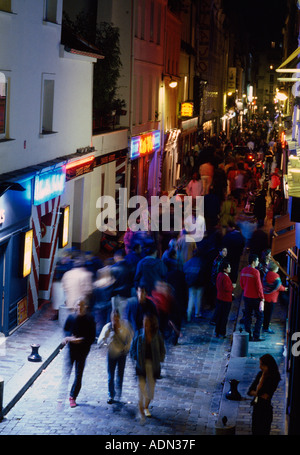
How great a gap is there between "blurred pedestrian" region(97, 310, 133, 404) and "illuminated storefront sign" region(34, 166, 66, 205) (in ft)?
16.7

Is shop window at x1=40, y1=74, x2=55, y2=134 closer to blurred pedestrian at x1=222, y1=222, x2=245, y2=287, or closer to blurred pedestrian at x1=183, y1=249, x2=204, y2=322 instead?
blurred pedestrian at x1=183, y1=249, x2=204, y2=322

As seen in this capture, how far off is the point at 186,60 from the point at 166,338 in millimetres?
34487

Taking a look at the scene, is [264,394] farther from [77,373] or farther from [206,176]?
[206,176]

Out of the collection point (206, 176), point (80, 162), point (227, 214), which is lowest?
point (227, 214)

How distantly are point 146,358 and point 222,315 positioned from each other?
4350 millimetres

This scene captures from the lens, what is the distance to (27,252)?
1530 cm

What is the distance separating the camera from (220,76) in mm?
75000

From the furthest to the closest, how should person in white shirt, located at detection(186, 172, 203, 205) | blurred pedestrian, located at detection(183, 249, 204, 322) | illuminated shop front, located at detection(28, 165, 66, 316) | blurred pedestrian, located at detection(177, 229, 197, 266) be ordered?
person in white shirt, located at detection(186, 172, 203, 205) → blurred pedestrian, located at detection(177, 229, 197, 266) → illuminated shop front, located at detection(28, 165, 66, 316) → blurred pedestrian, located at detection(183, 249, 204, 322)

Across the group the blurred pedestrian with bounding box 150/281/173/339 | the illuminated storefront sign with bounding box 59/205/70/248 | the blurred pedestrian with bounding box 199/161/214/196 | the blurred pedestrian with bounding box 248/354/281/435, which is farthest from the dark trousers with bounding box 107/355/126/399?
the blurred pedestrian with bounding box 199/161/214/196

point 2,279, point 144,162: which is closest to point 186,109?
point 144,162

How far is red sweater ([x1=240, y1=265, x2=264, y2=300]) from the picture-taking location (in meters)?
14.3

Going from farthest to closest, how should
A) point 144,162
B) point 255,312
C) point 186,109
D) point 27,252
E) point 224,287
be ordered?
point 186,109, point 144,162, point 27,252, point 224,287, point 255,312

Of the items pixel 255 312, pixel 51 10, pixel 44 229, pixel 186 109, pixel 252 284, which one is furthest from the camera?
pixel 186 109

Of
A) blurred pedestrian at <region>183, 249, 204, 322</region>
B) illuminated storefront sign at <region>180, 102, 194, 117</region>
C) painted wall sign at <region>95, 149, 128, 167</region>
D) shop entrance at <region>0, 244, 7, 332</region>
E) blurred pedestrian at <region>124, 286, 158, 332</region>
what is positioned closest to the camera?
blurred pedestrian at <region>124, 286, 158, 332</region>
